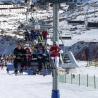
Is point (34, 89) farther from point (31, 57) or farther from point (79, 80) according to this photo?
point (31, 57)

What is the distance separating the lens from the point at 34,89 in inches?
544

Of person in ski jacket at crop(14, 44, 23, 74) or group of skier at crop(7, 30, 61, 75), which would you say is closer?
person in ski jacket at crop(14, 44, 23, 74)

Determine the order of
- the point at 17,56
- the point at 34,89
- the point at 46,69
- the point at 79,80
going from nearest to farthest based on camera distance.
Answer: the point at 34,89 < the point at 79,80 < the point at 17,56 < the point at 46,69

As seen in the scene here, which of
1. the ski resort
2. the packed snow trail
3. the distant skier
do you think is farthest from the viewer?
the distant skier

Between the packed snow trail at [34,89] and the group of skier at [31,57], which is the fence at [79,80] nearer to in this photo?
the packed snow trail at [34,89]

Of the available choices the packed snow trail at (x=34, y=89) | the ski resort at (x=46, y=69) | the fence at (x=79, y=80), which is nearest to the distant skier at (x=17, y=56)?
the ski resort at (x=46, y=69)

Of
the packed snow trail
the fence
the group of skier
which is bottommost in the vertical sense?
the packed snow trail

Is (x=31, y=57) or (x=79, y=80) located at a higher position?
(x=31, y=57)

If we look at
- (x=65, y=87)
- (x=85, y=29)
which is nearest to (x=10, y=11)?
(x=85, y=29)

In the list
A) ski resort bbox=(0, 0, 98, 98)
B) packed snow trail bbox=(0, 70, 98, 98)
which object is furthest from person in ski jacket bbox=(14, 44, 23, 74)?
packed snow trail bbox=(0, 70, 98, 98)

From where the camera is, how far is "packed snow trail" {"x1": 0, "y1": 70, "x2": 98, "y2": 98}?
41.5 ft

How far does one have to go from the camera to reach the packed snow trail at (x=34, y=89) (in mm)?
12664

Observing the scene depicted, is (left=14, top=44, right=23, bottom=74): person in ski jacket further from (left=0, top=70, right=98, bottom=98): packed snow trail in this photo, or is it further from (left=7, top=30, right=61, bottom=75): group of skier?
(left=0, top=70, right=98, bottom=98): packed snow trail

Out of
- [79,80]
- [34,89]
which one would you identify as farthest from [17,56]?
[34,89]
